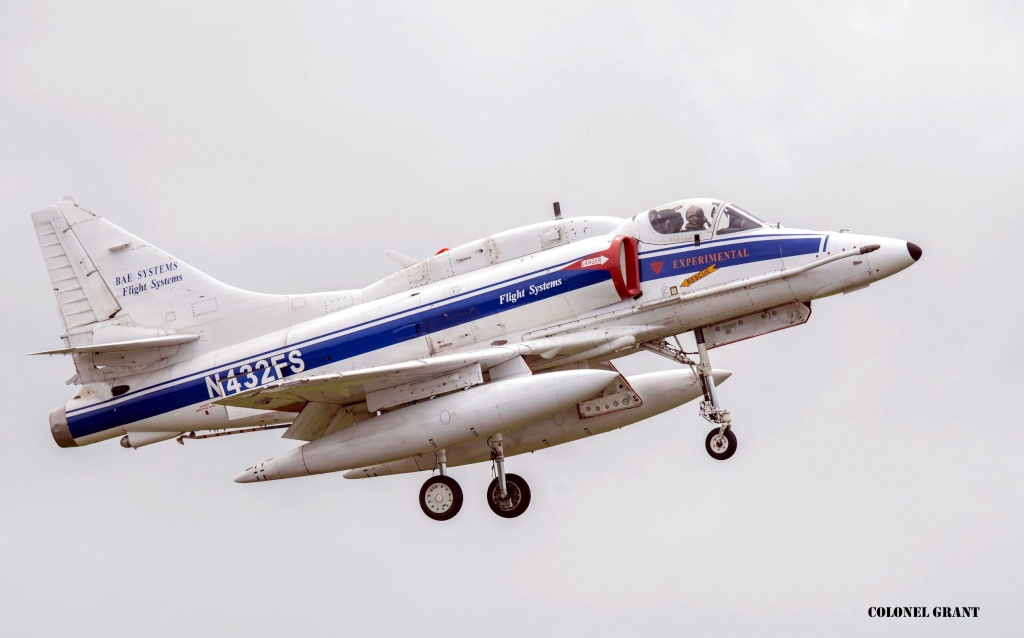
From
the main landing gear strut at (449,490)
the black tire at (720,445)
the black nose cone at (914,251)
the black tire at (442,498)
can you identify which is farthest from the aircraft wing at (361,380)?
the black nose cone at (914,251)

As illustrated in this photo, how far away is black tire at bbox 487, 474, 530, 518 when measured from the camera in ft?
82.8

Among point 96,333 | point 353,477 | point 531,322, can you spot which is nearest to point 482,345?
point 531,322

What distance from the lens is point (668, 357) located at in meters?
24.3

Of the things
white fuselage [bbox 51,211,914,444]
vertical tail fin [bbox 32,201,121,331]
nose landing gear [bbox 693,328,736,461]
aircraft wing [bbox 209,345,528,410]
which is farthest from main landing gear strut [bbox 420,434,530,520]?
vertical tail fin [bbox 32,201,121,331]

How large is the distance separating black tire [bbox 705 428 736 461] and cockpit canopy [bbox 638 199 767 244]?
305 centimetres

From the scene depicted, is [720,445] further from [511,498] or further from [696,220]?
[511,498]

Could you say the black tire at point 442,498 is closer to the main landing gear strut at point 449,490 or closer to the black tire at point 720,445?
the main landing gear strut at point 449,490

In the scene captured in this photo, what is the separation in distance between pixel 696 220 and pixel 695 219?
26 millimetres

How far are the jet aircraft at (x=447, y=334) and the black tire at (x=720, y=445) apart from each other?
0.03m

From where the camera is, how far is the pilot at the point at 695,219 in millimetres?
23453

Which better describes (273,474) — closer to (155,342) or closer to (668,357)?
(155,342)

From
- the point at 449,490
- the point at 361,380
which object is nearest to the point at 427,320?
the point at 361,380

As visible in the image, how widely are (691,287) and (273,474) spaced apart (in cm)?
726

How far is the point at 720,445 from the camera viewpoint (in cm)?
2350
